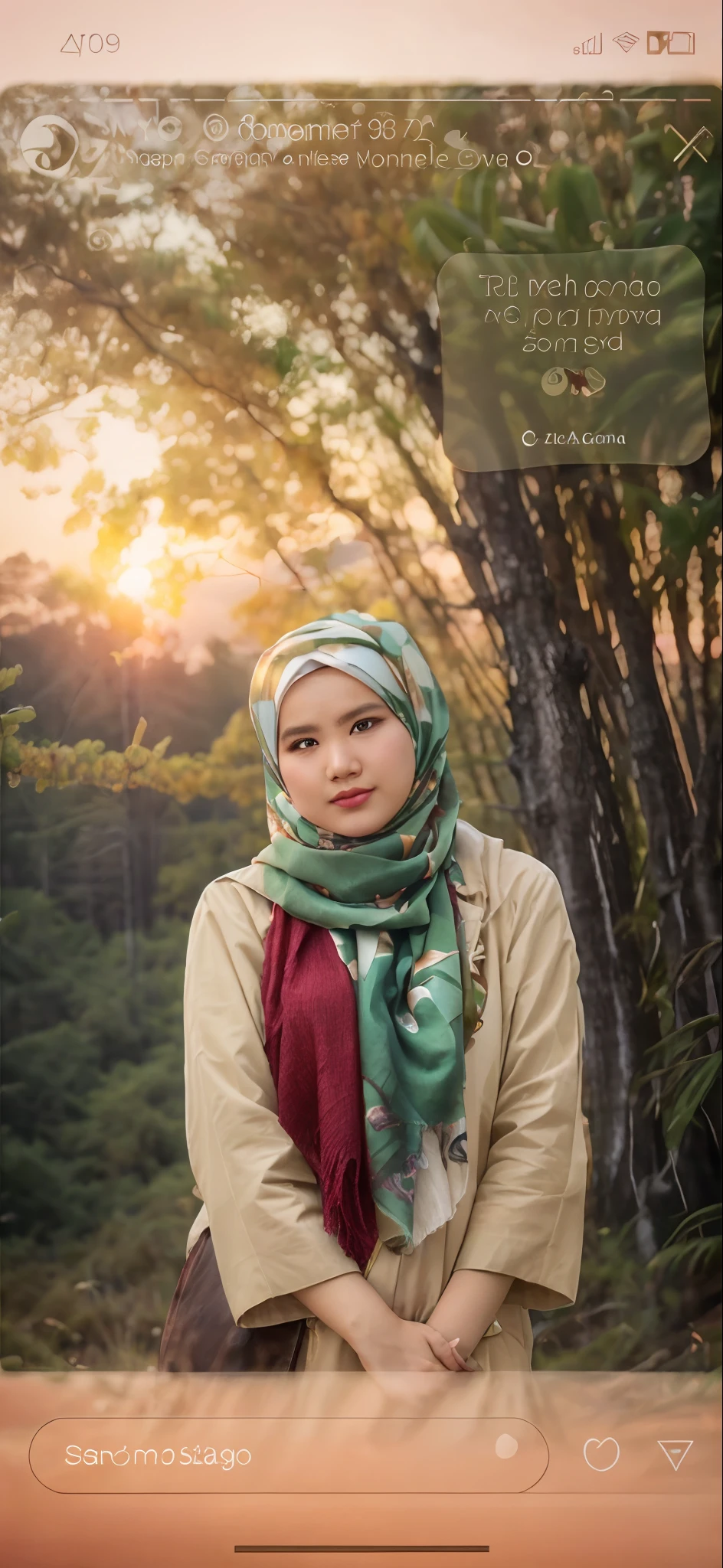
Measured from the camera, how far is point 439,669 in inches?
62.6

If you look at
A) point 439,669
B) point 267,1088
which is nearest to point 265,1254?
point 267,1088

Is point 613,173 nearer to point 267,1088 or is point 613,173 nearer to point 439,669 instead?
point 439,669

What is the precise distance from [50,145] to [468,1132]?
141cm

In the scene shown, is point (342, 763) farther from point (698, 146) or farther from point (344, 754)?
point (698, 146)

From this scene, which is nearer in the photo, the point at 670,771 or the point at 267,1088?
the point at 267,1088

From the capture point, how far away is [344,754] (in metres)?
1.50

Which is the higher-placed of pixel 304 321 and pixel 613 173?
pixel 613 173

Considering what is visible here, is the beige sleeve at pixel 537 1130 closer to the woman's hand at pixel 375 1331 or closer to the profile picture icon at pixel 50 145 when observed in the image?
the woman's hand at pixel 375 1331

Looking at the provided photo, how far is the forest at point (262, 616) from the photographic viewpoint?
1599 mm

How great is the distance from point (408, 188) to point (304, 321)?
22cm

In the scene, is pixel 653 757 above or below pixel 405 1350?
above
